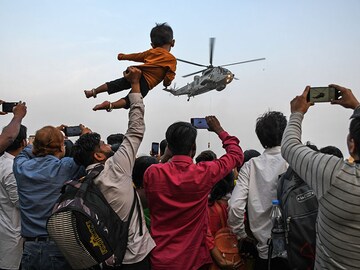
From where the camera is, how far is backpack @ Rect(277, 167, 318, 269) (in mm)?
2551

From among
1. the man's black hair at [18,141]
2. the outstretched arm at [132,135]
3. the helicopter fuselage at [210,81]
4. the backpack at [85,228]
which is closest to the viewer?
the backpack at [85,228]

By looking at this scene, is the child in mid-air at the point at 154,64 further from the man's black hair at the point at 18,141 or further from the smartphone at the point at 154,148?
the smartphone at the point at 154,148

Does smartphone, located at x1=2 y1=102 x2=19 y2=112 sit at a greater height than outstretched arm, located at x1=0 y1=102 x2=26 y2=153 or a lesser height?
greater

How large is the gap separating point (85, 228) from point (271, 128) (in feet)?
5.83

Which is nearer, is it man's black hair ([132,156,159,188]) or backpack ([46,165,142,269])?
backpack ([46,165,142,269])

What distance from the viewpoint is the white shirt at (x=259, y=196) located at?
3.26 metres

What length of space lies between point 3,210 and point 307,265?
312 cm

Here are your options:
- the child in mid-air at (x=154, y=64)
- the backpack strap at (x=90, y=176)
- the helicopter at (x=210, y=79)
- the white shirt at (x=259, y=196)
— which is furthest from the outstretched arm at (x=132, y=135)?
the helicopter at (x=210, y=79)

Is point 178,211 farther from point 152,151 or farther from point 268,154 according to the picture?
point 152,151

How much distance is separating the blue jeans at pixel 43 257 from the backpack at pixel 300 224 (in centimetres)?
182

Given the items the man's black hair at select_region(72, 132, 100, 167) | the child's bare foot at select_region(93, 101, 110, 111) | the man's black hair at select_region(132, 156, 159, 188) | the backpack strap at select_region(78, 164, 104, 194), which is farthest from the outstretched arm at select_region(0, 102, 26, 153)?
the man's black hair at select_region(132, 156, 159, 188)

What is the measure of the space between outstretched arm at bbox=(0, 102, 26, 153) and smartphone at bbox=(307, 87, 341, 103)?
2.29 metres

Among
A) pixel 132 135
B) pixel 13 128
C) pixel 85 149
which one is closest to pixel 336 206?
pixel 132 135

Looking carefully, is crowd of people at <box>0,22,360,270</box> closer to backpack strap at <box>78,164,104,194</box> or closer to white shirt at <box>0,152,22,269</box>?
backpack strap at <box>78,164,104,194</box>
